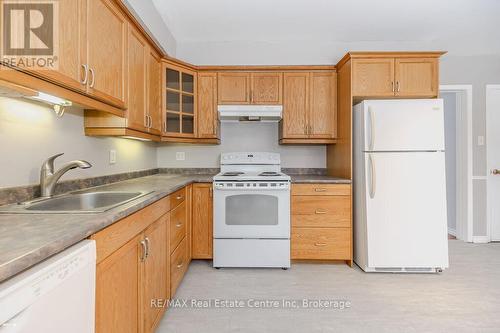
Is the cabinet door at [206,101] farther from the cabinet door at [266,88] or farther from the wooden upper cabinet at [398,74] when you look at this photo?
the wooden upper cabinet at [398,74]

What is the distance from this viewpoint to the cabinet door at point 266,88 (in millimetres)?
2967

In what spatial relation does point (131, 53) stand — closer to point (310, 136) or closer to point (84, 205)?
point (84, 205)

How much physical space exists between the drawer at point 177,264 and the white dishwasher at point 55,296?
1047 mm

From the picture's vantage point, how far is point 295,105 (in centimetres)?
297

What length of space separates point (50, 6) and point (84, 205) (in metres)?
1.06

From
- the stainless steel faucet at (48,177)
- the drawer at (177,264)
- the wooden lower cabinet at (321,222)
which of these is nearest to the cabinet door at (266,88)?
the wooden lower cabinet at (321,222)

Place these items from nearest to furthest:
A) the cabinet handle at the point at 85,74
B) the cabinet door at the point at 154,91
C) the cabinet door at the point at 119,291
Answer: the cabinet door at the point at 119,291 → the cabinet handle at the point at 85,74 → the cabinet door at the point at 154,91

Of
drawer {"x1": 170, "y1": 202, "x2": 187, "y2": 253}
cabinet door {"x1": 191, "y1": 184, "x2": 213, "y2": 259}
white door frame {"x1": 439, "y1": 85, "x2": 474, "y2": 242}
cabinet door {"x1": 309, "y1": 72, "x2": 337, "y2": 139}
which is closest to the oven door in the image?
cabinet door {"x1": 191, "y1": 184, "x2": 213, "y2": 259}

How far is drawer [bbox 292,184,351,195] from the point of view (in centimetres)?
260

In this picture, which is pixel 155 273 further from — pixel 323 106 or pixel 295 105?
pixel 323 106

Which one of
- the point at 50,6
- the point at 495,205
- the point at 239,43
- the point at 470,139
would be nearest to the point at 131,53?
the point at 50,6

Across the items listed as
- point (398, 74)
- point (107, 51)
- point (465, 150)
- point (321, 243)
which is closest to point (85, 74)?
point (107, 51)

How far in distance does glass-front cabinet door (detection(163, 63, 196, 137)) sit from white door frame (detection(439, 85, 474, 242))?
3099mm

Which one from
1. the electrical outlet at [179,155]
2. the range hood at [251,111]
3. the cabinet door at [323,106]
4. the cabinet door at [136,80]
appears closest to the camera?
the cabinet door at [136,80]
